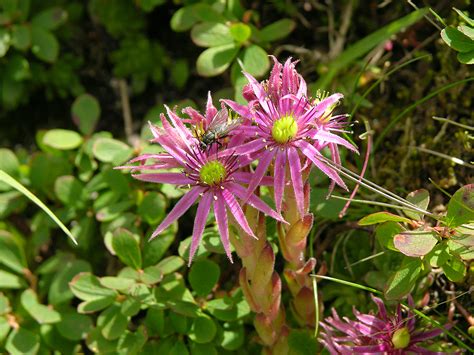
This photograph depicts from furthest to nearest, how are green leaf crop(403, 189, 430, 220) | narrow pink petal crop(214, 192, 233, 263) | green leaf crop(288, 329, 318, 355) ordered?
green leaf crop(288, 329, 318, 355)
green leaf crop(403, 189, 430, 220)
narrow pink petal crop(214, 192, 233, 263)

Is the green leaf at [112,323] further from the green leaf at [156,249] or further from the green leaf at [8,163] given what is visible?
the green leaf at [8,163]

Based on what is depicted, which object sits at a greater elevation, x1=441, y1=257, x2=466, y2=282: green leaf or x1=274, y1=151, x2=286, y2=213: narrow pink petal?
x1=274, y1=151, x2=286, y2=213: narrow pink petal

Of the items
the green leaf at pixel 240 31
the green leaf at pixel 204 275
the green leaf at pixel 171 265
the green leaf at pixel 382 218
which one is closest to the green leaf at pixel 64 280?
the green leaf at pixel 171 265

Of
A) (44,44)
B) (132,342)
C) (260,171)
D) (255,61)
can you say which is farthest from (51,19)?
(260,171)

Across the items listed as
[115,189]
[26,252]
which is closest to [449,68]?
[115,189]

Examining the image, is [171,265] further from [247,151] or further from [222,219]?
[247,151]

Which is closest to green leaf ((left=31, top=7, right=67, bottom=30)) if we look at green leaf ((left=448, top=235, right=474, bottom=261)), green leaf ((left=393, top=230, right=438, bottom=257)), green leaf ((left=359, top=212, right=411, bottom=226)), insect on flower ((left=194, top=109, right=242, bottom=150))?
insect on flower ((left=194, top=109, right=242, bottom=150))

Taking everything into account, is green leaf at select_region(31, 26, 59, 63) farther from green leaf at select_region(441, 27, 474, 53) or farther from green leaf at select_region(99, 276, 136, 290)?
green leaf at select_region(441, 27, 474, 53)
